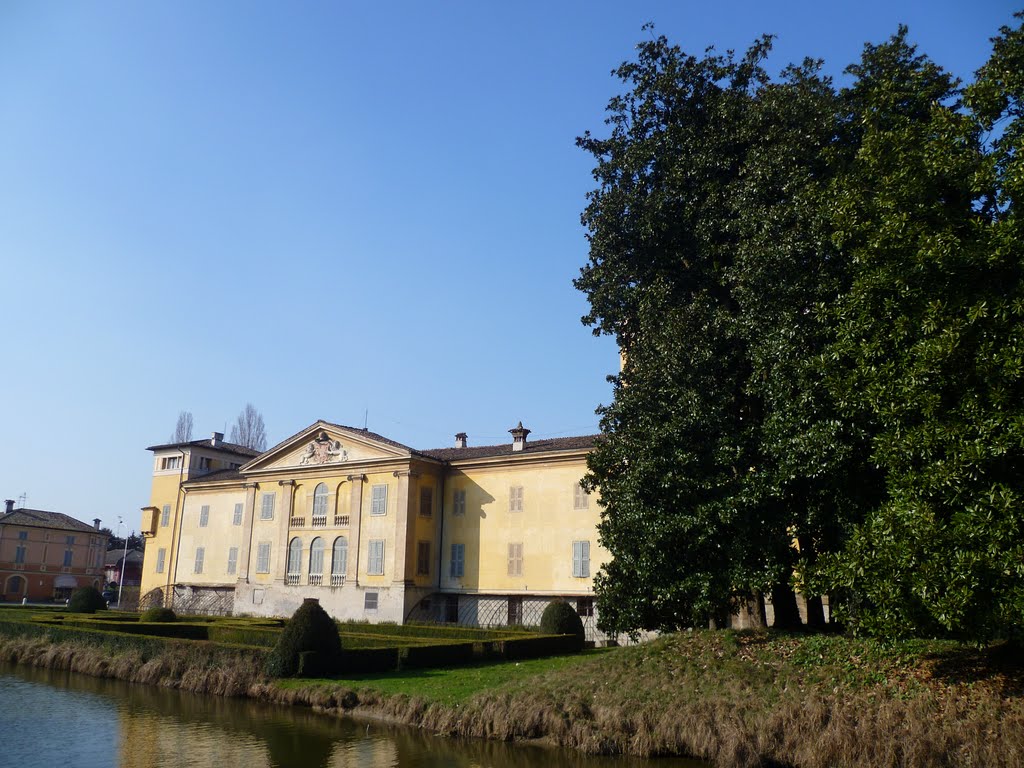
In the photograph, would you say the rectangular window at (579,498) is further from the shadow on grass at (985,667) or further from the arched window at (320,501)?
the shadow on grass at (985,667)

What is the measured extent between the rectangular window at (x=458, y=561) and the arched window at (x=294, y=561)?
26.9 ft

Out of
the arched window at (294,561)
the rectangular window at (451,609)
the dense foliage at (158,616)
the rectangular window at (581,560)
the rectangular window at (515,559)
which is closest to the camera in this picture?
the dense foliage at (158,616)

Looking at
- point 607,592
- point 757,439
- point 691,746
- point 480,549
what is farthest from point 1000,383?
point 480,549

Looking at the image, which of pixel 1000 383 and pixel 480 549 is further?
pixel 480 549

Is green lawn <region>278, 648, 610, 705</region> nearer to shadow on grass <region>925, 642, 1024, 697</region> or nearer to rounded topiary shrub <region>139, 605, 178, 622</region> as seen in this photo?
shadow on grass <region>925, 642, 1024, 697</region>

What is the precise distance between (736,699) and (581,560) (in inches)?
748

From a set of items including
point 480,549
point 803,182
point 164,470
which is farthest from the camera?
point 164,470

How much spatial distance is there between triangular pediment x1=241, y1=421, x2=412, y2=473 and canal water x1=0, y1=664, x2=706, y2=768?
2005cm

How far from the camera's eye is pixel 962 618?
11.5 metres

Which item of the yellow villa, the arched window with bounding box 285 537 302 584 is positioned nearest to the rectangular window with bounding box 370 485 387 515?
the yellow villa

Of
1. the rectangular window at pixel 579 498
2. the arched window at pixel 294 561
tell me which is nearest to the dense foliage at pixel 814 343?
the rectangular window at pixel 579 498

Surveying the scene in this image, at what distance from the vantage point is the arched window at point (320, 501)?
4006 centimetres

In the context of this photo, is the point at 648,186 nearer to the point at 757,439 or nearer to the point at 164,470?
the point at 757,439

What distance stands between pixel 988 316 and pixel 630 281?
9.75 m
